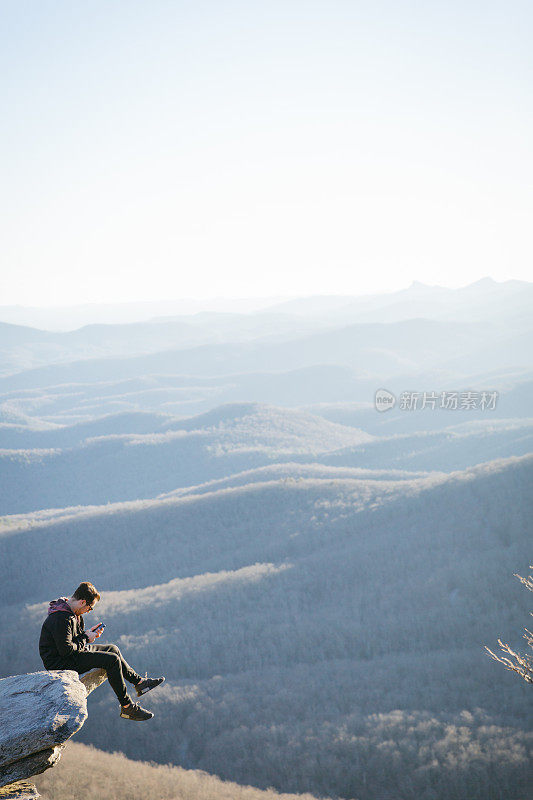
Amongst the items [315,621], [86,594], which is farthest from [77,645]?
[315,621]

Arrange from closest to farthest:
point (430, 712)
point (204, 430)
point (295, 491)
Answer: point (430, 712) < point (295, 491) < point (204, 430)

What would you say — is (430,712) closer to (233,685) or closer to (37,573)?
(233,685)

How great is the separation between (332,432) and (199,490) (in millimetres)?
72752

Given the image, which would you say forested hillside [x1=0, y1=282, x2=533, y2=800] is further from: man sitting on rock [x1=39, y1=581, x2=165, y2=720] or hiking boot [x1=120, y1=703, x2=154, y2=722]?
man sitting on rock [x1=39, y1=581, x2=165, y2=720]

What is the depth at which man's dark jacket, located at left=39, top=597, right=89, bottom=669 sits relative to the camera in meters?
9.55

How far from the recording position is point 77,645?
9977 millimetres

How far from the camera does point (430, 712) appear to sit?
27.3 m

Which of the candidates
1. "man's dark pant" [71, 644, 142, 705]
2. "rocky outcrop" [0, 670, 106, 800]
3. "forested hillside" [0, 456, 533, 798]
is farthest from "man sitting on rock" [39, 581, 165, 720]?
"forested hillside" [0, 456, 533, 798]

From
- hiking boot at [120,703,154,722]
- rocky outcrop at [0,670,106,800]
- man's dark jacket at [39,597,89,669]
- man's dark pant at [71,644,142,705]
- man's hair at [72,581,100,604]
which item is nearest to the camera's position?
→ rocky outcrop at [0,670,106,800]

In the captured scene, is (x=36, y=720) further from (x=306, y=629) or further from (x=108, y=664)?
(x=306, y=629)

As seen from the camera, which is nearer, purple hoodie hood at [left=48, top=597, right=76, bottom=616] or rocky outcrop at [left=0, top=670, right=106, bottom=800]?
rocky outcrop at [left=0, top=670, right=106, bottom=800]

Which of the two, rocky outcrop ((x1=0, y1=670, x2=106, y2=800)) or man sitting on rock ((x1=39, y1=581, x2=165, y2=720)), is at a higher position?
man sitting on rock ((x1=39, y1=581, x2=165, y2=720))

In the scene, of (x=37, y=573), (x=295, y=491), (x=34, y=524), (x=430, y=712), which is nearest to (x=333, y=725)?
(x=430, y=712)

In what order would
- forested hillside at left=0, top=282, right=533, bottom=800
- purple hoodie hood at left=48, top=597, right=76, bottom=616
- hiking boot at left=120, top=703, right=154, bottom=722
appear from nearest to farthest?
purple hoodie hood at left=48, top=597, right=76, bottom=616, hiking boot at left=120, top=703, right=154, bottom=722, forested hillside at left=0, top=282, right=533, bottom=800
